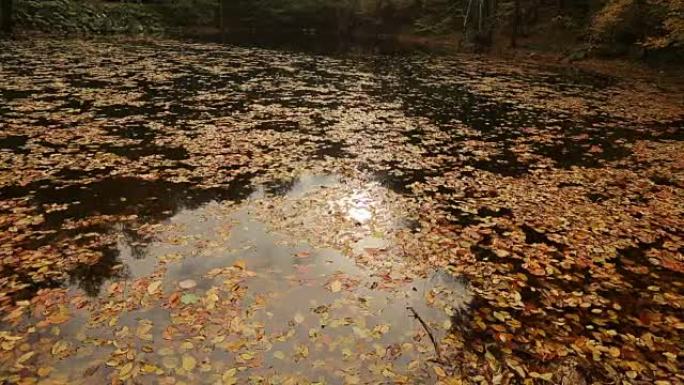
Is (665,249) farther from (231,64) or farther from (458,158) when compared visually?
(231,64)

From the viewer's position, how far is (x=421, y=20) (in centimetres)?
5431

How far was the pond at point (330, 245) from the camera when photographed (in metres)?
5.09

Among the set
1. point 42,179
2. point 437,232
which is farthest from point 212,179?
point 437,232

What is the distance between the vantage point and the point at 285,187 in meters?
9.84

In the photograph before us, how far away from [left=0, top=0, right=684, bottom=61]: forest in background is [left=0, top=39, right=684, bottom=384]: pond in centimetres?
1637

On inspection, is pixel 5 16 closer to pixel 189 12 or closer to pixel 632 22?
pixel 189 12

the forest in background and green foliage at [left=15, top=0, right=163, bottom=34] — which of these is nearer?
the forest in background

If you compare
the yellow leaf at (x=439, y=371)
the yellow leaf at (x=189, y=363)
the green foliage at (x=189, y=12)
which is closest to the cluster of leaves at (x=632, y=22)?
the yellow leaf at (x=439, y=371)

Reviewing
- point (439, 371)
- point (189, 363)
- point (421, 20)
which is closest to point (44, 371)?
point (189, 363)

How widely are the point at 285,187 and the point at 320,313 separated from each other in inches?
176

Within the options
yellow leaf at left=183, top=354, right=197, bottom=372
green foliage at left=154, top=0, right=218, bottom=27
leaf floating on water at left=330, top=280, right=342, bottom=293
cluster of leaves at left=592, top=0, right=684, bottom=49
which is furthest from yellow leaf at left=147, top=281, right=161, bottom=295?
green foliage at left=154, top=0, right=218, bottom=27

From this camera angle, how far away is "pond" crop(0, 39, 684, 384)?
200 inches

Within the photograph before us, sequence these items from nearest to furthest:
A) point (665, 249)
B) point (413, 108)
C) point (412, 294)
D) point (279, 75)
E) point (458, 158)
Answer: point (412, 294)
point (665, 249)
point (458, 158)
point (413, 108)
point (279, 75)

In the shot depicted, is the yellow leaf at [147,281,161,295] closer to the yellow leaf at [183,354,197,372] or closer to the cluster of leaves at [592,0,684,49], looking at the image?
the yellow leaf at [183,354,197,372]
